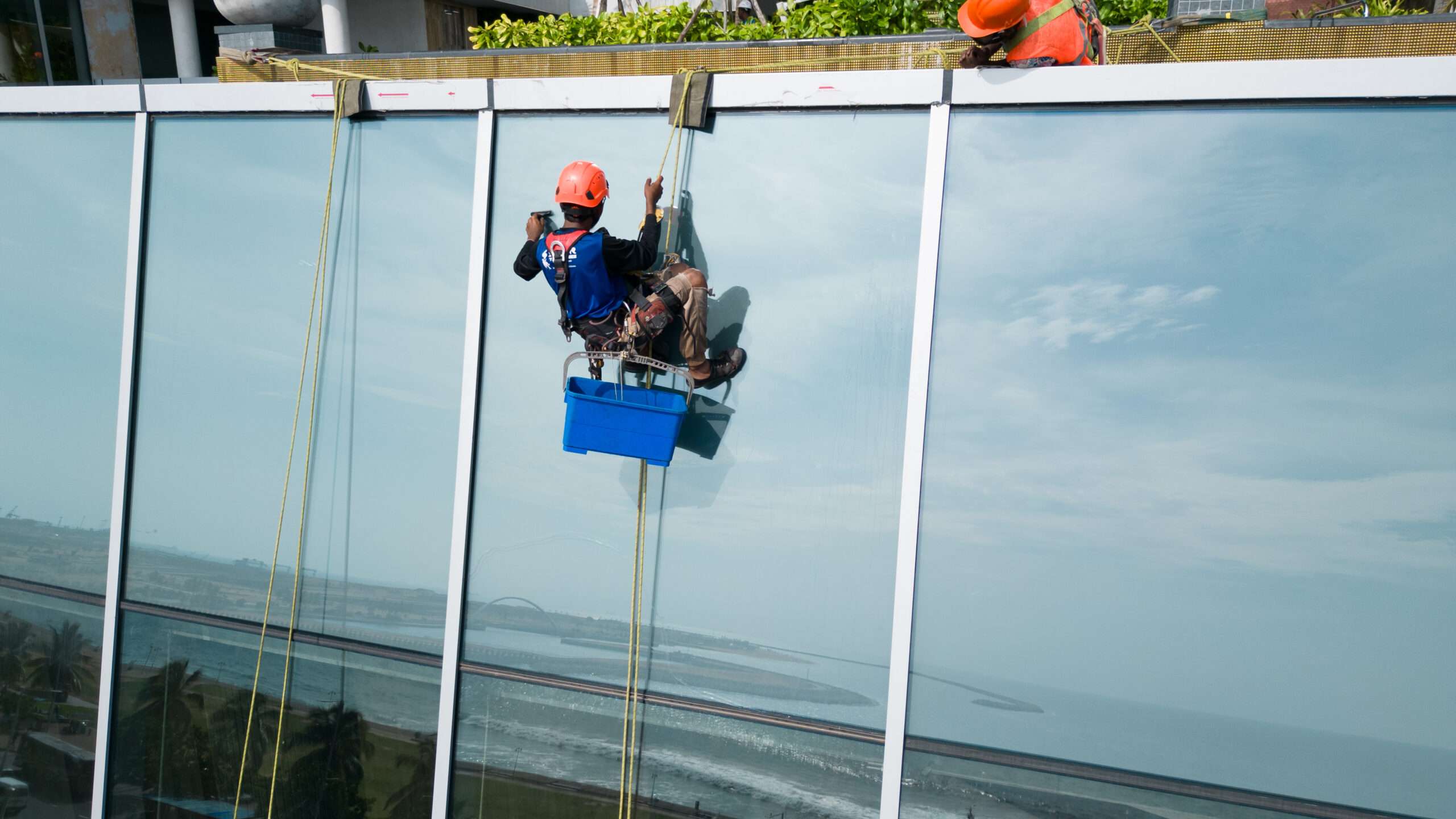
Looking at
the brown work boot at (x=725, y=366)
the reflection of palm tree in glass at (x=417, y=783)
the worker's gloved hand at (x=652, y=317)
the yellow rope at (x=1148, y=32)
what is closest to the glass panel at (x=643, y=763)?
the reflection of palm tree in glass at (x=417, y=783)

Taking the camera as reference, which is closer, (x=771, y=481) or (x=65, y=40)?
(x=771, y=481)

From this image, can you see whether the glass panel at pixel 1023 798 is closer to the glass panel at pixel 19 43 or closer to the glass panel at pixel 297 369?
the glass panel at pixel 297 369

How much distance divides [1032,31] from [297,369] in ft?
11.0

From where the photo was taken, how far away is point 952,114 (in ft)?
11.4

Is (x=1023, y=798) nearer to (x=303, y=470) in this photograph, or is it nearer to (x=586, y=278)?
(x=586, y=278)

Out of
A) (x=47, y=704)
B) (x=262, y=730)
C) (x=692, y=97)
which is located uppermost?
(x=692, y=97)

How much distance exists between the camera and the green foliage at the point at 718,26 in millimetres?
5105

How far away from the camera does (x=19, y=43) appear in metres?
9.95

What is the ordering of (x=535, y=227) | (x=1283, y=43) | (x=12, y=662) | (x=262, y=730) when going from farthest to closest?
(x=12, y=662) < (x=262, y=730) < (x=535, y=227) < (x=1283, y=43)

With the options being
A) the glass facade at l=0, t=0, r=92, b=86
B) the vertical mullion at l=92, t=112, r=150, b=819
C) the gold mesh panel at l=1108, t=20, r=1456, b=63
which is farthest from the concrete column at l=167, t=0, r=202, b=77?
the gold mesh panel at l=1108, t=20, r=1456, b=63

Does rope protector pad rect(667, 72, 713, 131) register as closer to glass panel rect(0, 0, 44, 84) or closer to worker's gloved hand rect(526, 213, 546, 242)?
worker's gloved hand rect(526, 213, 546, 242)

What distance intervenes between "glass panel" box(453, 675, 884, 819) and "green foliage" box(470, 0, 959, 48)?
3034mm

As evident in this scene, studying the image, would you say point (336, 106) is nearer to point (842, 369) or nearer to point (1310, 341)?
point (842, 369)

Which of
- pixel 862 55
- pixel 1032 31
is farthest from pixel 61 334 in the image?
pixel 1032 31
